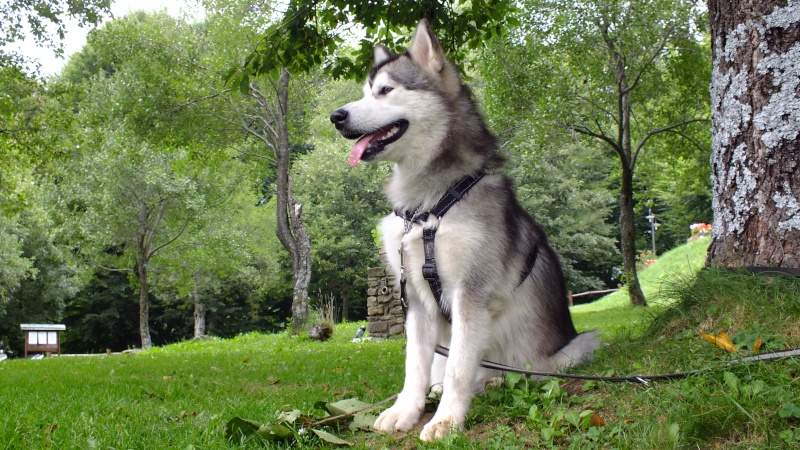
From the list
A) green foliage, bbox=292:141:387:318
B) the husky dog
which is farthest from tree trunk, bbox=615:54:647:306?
green foliage, bbox=292:141:387:318

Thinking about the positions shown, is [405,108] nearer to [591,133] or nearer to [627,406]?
[627,406]

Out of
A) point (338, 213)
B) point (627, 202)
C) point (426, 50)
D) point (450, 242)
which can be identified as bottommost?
point (450, 242)

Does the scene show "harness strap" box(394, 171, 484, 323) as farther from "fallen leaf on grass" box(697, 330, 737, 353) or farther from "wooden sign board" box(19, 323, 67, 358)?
"wooden sign board" box(19, 323, 67, 358)

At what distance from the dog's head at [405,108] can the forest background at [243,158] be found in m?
0.41

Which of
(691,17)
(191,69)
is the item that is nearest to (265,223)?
(191,69)

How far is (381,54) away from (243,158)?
758 inches

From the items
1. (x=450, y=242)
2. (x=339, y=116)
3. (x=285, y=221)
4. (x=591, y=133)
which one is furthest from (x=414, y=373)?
(x=285, y=221)

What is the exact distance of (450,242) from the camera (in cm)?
306

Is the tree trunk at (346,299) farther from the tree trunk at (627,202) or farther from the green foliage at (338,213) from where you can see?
the tree trunk at (627,202)

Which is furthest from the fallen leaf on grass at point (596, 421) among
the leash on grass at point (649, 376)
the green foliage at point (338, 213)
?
the green foliage at point (338, 213)

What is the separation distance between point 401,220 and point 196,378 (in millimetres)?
3725

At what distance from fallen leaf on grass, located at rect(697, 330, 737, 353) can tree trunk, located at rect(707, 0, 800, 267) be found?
2.01 feet

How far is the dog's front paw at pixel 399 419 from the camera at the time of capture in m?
3.09

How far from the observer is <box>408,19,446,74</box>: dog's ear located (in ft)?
11.1
